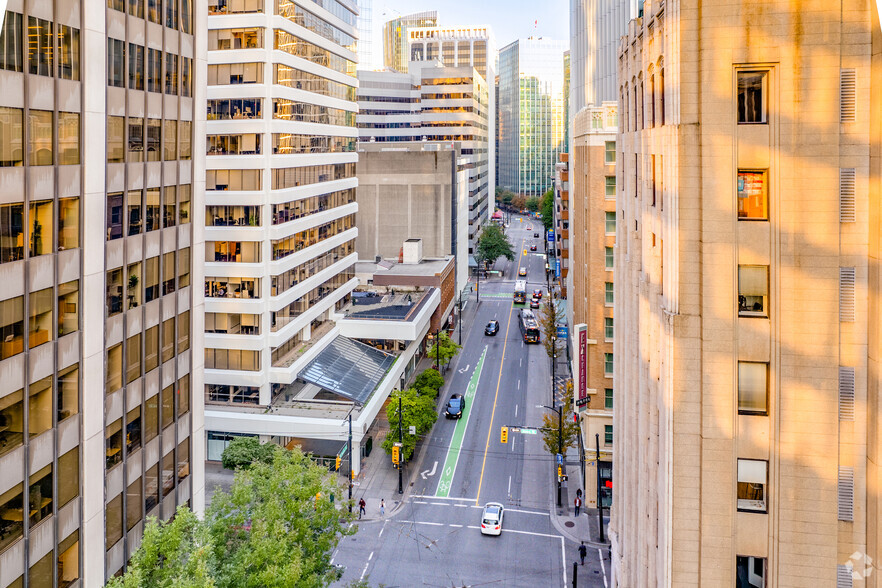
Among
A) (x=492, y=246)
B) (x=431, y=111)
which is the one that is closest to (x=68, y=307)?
(x=492, y=246)

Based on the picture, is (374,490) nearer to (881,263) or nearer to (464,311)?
(881,263)

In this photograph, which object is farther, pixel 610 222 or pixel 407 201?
pixel 407 201

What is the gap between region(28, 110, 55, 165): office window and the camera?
20969mm

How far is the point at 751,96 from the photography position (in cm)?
1819

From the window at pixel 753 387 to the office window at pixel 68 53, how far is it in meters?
21.4

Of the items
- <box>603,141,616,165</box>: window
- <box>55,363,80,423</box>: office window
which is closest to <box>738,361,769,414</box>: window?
<box>55,363,80,423</box>: office window

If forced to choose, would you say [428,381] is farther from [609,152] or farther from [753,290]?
[753,290]

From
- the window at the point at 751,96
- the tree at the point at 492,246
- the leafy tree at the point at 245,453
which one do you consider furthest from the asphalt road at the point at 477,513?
the tree at the point at 492,246

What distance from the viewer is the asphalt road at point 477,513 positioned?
126ft

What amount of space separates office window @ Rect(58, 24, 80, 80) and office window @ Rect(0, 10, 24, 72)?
1.82 m

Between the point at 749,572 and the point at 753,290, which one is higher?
the point at 753,290

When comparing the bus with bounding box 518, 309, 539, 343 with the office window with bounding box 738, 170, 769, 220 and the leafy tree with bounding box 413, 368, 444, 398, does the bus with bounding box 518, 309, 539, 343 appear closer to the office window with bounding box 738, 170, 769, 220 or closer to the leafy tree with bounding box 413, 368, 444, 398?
the leafy tree with bounding box 413, 368, 444, 398

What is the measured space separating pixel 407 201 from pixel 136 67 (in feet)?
250

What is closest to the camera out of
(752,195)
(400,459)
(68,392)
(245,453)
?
(752,195)
